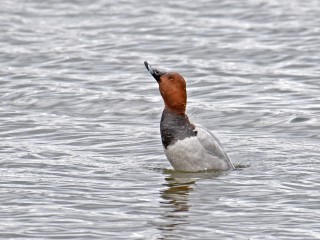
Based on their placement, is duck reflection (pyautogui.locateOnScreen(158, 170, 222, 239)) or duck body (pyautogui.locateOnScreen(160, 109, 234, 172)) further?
duck body (pyautogui.locateOnScreen(160, 109, 234, 172))

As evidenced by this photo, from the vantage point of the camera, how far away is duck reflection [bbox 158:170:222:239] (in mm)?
10086

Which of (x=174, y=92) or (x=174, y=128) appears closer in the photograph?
(x=174, y=128)

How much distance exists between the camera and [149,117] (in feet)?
52.5

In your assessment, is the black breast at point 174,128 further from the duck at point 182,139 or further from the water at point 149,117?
the water at point 149,117

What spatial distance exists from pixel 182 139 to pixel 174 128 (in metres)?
0.16

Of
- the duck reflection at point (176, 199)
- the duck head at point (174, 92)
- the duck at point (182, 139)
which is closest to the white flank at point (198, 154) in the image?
the duck at point (182, 139)

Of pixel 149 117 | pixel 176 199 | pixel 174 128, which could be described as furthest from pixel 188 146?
pixel 149 117

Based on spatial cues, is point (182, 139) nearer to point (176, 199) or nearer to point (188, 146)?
point (188, 146)

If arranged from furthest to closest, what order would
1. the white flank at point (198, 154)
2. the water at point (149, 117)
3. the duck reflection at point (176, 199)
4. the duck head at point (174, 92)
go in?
the duck head at point (174, 92)
the white flank at point (198, 154)
the water at point (149, 117)
the duck reflection at point (176, 199)

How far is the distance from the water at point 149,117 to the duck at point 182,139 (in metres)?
0.20

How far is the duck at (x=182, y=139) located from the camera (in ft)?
40.5

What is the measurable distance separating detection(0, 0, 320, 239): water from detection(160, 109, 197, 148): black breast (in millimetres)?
440

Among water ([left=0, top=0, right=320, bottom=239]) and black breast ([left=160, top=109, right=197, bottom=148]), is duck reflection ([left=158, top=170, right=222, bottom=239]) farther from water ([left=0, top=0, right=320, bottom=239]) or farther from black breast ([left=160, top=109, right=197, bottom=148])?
black breast ([left=160, top=109, right=197, bottom=148])

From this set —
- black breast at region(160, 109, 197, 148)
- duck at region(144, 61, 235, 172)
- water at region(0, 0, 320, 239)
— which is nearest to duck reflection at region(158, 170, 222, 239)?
water at region(0, 0, 320, 239)
